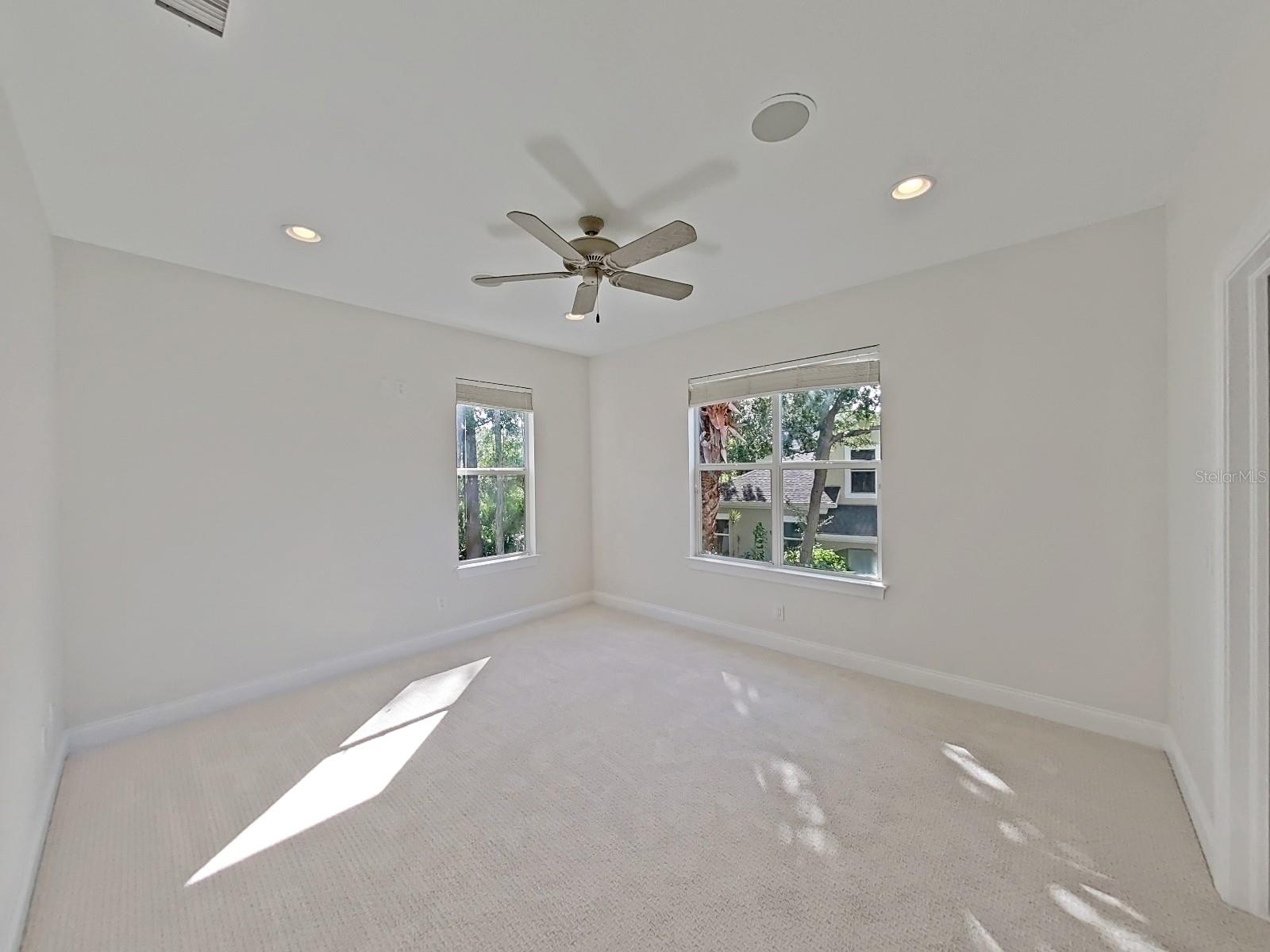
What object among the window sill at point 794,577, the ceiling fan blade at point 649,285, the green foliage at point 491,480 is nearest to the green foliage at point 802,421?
the window sill at point 794,577

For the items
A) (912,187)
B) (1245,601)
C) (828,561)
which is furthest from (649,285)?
(1245,601)

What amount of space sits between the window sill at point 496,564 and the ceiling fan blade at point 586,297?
2.42 meters

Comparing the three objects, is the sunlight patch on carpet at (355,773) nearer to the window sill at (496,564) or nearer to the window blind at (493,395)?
the window sill at (496,564)

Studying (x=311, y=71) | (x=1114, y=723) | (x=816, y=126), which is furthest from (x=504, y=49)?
(x=1114, y=723)

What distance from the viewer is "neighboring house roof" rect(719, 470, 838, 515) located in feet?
12.1

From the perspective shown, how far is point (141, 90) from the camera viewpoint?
1.56 metres

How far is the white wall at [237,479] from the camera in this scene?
8.55 ft

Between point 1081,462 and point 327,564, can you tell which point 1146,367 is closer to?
point 1081,462

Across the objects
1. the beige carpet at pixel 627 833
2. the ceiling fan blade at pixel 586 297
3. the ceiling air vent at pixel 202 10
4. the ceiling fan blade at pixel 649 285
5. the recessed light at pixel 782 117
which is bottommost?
the beige carpet at pixel 627 833

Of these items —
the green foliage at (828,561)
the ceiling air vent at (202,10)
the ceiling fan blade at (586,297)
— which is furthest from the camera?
the green foliage at (828,561)

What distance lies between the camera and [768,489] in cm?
404

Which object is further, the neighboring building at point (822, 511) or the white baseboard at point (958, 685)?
the neighboring building at point (822, 511)

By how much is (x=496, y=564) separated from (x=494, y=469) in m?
0.84

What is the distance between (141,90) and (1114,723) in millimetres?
4703
